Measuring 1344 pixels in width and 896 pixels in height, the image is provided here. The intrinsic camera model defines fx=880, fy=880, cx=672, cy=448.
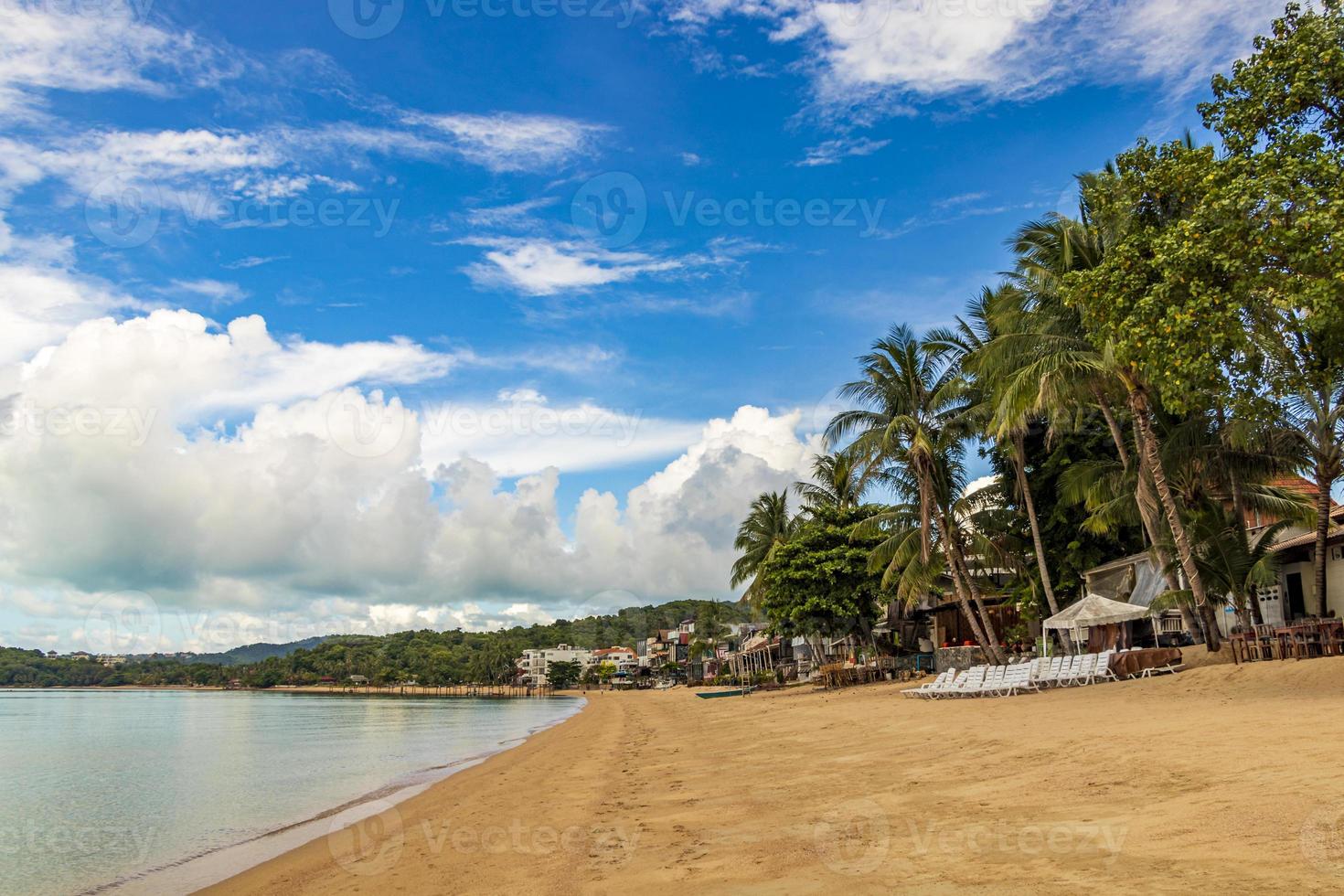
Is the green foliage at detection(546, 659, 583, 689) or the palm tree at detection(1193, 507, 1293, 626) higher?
the palm tree at detection(1193, 507, 1293, 626)

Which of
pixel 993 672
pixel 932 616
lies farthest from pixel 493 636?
pixel 993 672

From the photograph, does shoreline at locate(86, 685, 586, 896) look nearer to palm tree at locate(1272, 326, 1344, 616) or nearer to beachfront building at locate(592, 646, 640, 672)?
palm tree at locate(1272, 326, 1344, 616)

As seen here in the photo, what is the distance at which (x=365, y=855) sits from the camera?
9969 millimetres

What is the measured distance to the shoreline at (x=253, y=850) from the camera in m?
10.4

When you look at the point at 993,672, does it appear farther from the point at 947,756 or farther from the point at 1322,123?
the point at 1322,123

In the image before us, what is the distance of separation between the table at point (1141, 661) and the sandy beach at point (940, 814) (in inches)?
122

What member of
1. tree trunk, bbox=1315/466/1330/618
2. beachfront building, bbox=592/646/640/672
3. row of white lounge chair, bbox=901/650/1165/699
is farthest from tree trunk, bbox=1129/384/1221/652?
beachfront building, bbox=592/646/640/672

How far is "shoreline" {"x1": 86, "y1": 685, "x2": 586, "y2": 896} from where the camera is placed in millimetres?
10352

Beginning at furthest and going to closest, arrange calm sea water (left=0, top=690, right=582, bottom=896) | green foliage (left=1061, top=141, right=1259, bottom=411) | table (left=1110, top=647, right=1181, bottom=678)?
1. table (left=1110, top=647, right=1181, bottom=678)
2. green foliage (left=1061, top=141, right=1259, bottom=411)
3. calm sea water (left=0, top=690, right=582, bottom=896)

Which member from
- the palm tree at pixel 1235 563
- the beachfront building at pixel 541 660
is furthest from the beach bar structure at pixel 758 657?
the beachfront building at pixel 541 660

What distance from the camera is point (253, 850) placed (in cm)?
1210

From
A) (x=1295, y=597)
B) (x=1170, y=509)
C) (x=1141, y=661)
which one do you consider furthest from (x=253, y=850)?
(x=1295, y=597)

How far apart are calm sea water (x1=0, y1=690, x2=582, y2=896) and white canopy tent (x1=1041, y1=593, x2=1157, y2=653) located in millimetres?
Answer: 16007

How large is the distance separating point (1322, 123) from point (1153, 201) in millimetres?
3300
